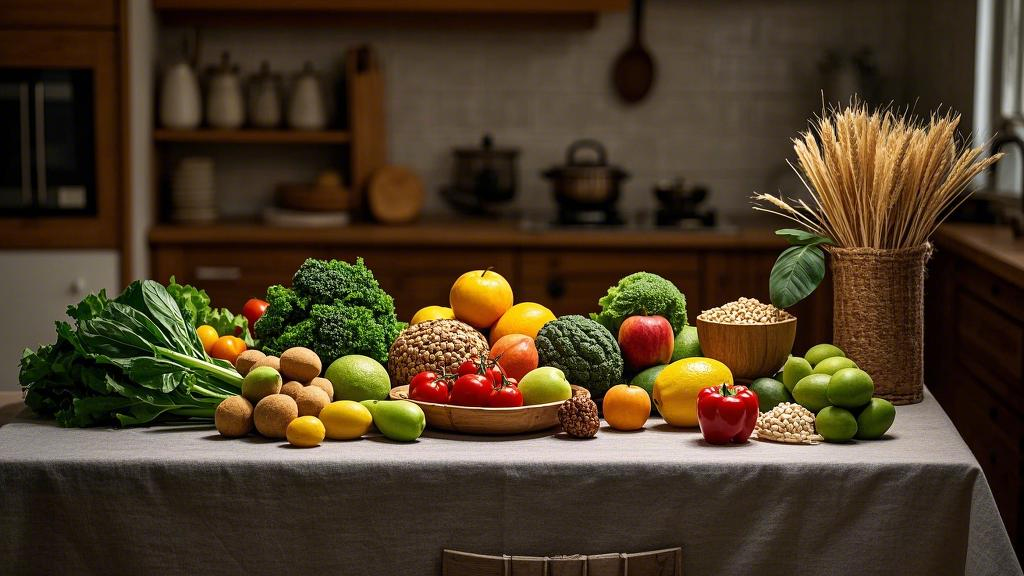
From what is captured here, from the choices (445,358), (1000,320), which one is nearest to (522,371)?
(445,358)

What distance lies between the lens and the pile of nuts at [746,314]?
6.52 feet

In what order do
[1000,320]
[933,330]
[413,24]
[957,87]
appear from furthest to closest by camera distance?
[413,24], [957,87], [933,330], [1000,320]

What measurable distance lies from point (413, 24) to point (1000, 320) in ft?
9.25

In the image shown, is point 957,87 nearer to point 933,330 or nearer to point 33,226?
point 933,330

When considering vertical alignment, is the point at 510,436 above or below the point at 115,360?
below

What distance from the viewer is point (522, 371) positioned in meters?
1.92

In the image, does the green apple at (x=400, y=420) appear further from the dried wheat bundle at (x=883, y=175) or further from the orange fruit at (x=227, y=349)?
the dried wheat bundle at (x=883, y=175)

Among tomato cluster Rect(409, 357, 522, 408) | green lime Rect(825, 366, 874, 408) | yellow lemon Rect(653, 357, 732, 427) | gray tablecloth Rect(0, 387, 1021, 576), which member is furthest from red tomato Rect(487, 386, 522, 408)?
green lime Rect(825, 366, 874, 408)

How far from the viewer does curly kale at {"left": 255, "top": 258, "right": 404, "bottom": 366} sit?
6.47ft

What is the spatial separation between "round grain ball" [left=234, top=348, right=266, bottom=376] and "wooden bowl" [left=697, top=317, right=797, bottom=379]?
0.75 metres

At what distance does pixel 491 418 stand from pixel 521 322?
330 mm

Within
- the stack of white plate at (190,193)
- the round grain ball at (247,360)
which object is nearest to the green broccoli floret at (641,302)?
the round grain ball at (247,360)

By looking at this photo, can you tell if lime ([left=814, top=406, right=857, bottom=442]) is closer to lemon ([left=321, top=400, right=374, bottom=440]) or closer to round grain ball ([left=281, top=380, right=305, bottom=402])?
lemon ([left=321, top=400, right=374, bottom=440])

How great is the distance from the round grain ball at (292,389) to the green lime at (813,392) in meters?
0.79
